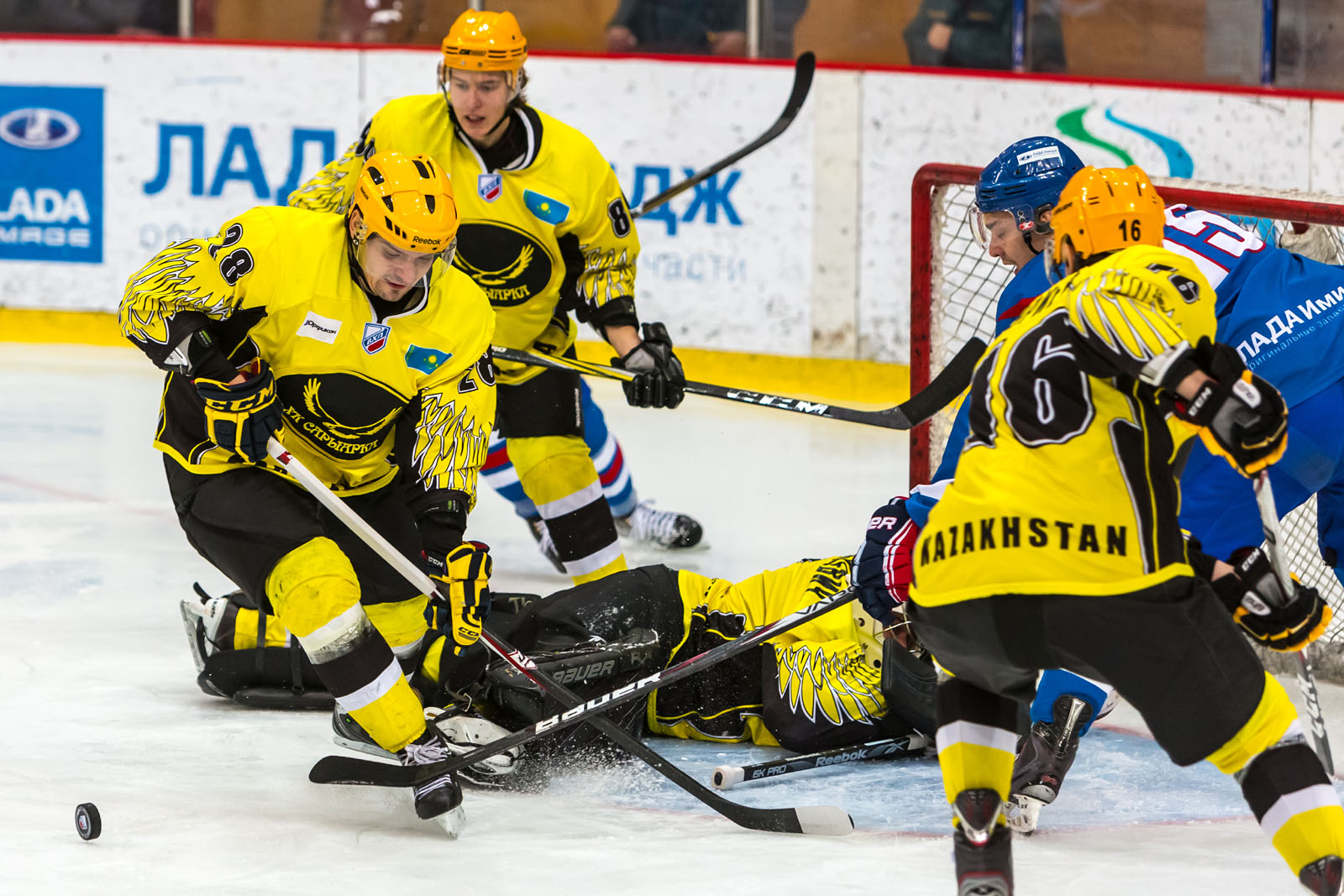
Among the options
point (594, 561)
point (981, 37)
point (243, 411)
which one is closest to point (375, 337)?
point (243, 411)

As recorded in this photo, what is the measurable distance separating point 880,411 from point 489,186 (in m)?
1.00

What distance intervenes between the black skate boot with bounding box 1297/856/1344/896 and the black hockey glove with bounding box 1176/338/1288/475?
440mm

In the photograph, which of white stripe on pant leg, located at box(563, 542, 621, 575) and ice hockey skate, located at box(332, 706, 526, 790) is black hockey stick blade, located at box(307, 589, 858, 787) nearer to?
ice hockey skate, located at box(332, 706, 526, 790)

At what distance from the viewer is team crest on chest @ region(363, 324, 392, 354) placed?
9.80 feet

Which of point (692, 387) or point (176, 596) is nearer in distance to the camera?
point (692, 387)

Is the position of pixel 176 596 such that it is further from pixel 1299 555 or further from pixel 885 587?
pixel 1299 555

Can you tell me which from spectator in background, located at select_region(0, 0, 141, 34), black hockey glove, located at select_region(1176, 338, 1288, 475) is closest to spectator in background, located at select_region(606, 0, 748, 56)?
spectator in background, located at select_region(0, 0, 141, 34)

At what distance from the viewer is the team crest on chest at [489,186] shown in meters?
3.89

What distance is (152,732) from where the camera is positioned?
321 centimetres

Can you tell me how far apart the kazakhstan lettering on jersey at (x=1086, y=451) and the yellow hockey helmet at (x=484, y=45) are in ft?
6.46

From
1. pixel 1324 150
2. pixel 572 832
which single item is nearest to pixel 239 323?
pixel 572 832

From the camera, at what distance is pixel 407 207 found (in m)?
2.80

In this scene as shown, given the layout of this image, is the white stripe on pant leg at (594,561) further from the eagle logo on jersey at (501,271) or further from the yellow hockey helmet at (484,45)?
the yellow hockey helmet at (484,45)

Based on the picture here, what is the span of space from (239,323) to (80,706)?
827 millimetres
